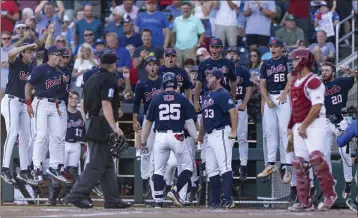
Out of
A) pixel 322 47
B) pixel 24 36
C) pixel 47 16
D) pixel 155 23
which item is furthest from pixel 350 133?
pixel 47 16

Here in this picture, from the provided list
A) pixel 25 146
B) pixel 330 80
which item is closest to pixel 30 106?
pixel 25 146

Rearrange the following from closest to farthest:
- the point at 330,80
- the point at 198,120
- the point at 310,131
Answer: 1. the point at 310,131
2. the point at 330,80
3. the point at 198,120

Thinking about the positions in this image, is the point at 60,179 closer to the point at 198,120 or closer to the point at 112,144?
the point at 198,120

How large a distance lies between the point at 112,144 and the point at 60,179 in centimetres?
388

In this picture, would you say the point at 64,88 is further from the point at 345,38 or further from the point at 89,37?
the point at 345,38

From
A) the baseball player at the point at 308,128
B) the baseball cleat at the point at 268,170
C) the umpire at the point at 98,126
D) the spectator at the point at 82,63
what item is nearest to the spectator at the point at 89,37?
the spectator at the point at 82,63

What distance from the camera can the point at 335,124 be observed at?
55.5 feet

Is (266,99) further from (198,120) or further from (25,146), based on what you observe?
(25,146)

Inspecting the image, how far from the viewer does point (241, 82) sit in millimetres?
17984

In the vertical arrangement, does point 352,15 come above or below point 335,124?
above

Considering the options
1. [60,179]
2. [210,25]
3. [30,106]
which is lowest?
[60,179]

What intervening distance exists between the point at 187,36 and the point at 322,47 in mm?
2773

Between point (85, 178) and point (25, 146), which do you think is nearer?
point (85, 178)

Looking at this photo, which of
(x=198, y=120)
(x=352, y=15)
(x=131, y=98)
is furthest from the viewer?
(x=352, y=15)
